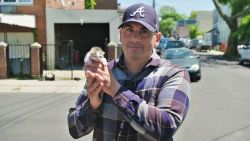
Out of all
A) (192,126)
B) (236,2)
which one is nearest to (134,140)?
(192,126)

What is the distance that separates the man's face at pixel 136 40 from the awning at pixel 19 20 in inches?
789

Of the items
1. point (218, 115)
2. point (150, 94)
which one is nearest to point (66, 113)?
point (218, 115)

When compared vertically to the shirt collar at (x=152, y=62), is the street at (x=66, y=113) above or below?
below

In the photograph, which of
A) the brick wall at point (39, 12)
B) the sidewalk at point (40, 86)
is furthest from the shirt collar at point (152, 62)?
the brick wall at point (39, 12)

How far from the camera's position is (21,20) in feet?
76.4

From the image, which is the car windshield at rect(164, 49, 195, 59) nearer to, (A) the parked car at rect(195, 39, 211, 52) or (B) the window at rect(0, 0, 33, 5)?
(B) the window at rect(0, 0, 33, 5)

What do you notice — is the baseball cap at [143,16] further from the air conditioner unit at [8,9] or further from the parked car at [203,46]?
the parked car at [203,46]

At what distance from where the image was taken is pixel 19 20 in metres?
23.2

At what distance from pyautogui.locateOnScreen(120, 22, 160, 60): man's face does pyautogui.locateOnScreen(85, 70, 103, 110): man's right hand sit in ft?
1.00

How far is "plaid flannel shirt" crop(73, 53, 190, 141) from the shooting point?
2.18m

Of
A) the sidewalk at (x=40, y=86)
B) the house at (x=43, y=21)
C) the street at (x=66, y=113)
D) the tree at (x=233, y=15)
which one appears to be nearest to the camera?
the street at (x=66, y=113)

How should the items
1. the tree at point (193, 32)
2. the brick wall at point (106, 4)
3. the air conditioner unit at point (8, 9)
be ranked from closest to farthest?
the air conditioner unit at point (8, 9)
the brick wall at point (106, 4)
the tree at point (193, 32)

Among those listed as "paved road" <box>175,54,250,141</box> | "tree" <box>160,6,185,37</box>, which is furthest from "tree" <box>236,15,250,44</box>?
"tree" <box>160,6,185,37</box>

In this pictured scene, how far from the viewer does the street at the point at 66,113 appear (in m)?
8.45
